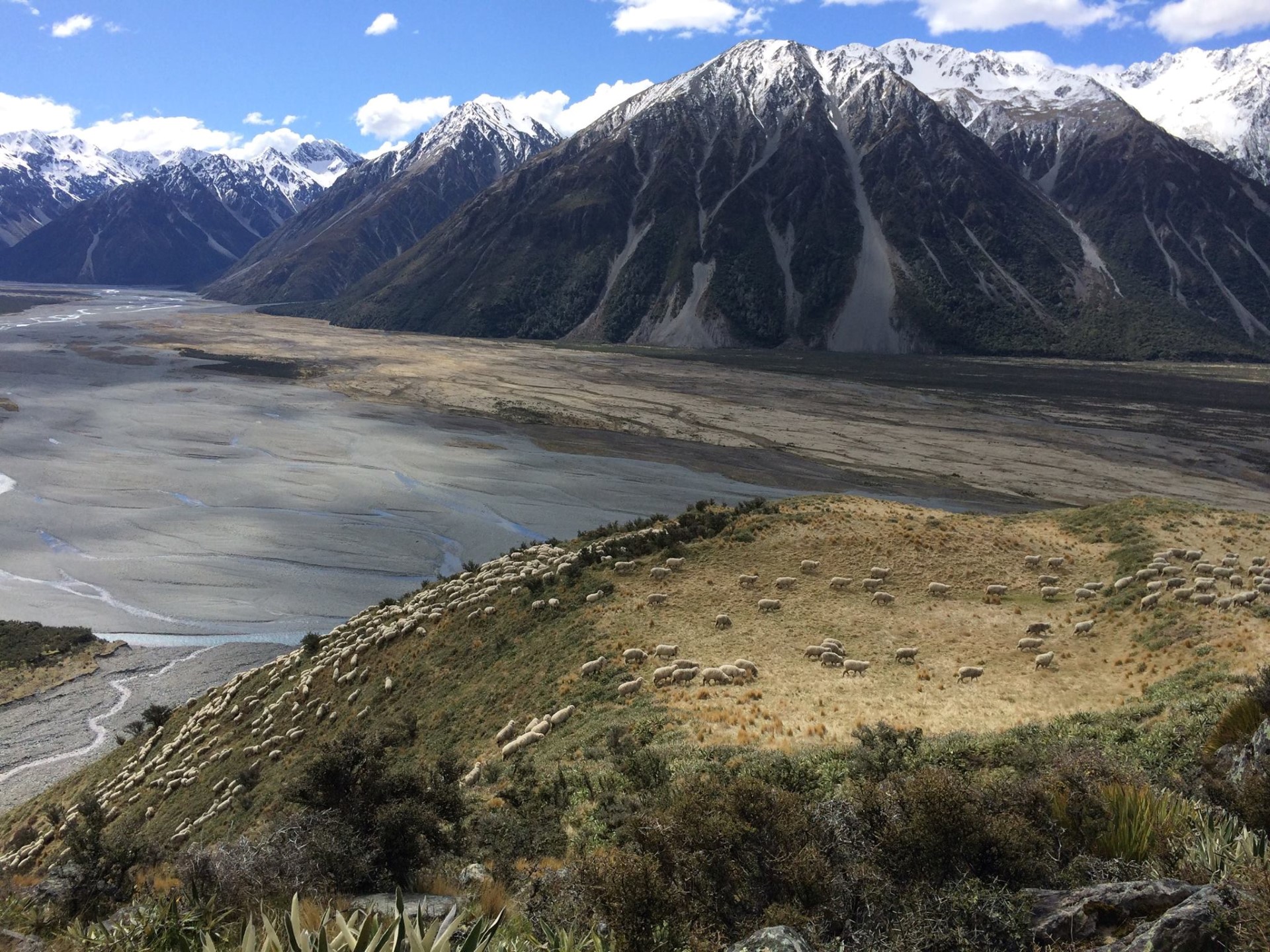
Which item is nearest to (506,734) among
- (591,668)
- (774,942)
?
(591,668)

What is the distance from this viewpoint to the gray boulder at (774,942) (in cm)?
623

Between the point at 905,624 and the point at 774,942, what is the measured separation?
620 inches

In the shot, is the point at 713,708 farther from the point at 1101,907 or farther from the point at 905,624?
the point at 1101,907

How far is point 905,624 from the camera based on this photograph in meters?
20.7

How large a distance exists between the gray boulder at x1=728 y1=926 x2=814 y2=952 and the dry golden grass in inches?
291

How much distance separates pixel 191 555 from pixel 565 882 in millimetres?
42282

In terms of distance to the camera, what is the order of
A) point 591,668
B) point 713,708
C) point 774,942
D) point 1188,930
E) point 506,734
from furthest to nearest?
1. point 591,668
2. point 506,734
3. point 713,708
4. point 774,942
5. point 1188,930

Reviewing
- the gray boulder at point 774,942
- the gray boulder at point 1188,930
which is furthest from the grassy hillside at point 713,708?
the gray boulder at point 1188,930

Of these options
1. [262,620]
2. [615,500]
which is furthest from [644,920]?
[615,500]

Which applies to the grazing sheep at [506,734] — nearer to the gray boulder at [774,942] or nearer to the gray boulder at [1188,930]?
the gray boulder at [774,942]

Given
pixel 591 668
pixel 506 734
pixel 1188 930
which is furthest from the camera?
pixel 591 668

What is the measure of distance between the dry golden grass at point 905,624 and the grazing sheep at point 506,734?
3.55 metres

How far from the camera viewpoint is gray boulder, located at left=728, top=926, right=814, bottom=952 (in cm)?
623

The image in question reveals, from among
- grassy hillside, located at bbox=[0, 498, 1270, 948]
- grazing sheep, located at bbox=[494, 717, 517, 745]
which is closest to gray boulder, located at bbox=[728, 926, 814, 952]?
grassy hillside, located at bbox=[0, 498, 1270, 948]
